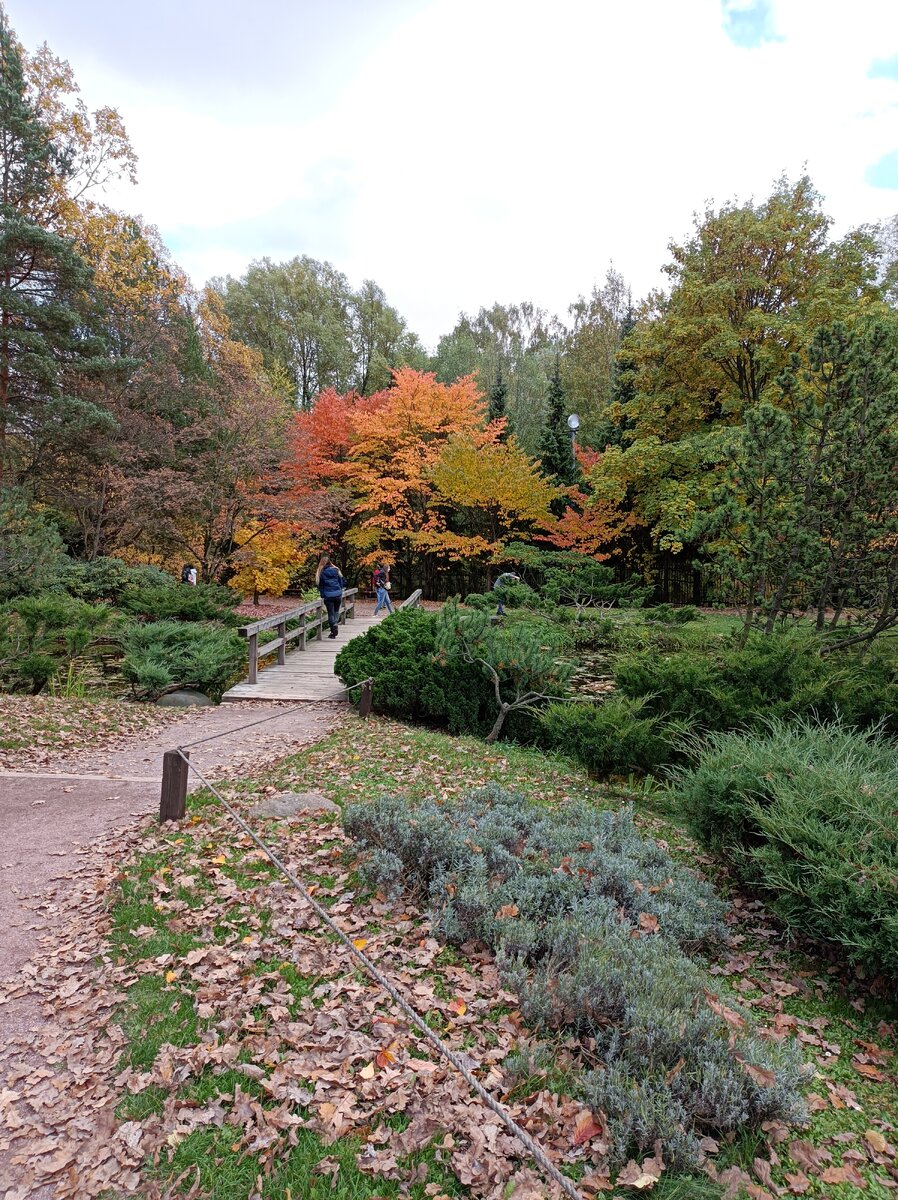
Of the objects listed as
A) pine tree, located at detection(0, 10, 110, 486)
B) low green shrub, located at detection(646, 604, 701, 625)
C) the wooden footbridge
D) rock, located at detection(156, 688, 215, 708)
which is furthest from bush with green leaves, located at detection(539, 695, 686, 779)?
pine tree, located at detection(0, 10, 110, 486)

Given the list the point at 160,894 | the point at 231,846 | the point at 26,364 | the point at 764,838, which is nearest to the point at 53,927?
the point at 160,894

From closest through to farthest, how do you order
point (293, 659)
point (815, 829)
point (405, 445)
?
point (815, 829), point (293, 659), point (405, 445)

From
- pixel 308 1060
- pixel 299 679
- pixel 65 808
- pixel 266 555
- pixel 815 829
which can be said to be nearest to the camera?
pixel 308 1060

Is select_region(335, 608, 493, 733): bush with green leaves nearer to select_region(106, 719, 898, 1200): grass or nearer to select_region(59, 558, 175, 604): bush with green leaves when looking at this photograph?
select_region(106, 719, 898, 1200): grass

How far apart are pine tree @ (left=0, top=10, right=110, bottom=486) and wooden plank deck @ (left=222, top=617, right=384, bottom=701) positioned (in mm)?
7949

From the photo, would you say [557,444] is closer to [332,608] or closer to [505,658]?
[332,608]

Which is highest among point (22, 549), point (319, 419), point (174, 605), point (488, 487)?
point (319, 419)

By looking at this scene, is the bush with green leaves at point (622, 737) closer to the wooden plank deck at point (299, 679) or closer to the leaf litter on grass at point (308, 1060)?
the leaf litter on grass at point (308, 1060)

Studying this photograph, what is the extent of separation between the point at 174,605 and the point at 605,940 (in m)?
11.8

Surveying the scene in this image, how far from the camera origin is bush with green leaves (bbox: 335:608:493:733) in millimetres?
7559

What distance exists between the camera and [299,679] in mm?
9602

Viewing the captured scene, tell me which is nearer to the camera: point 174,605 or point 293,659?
point 293,659

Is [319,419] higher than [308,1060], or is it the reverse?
[319,419]

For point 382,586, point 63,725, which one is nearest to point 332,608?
point 382,586
